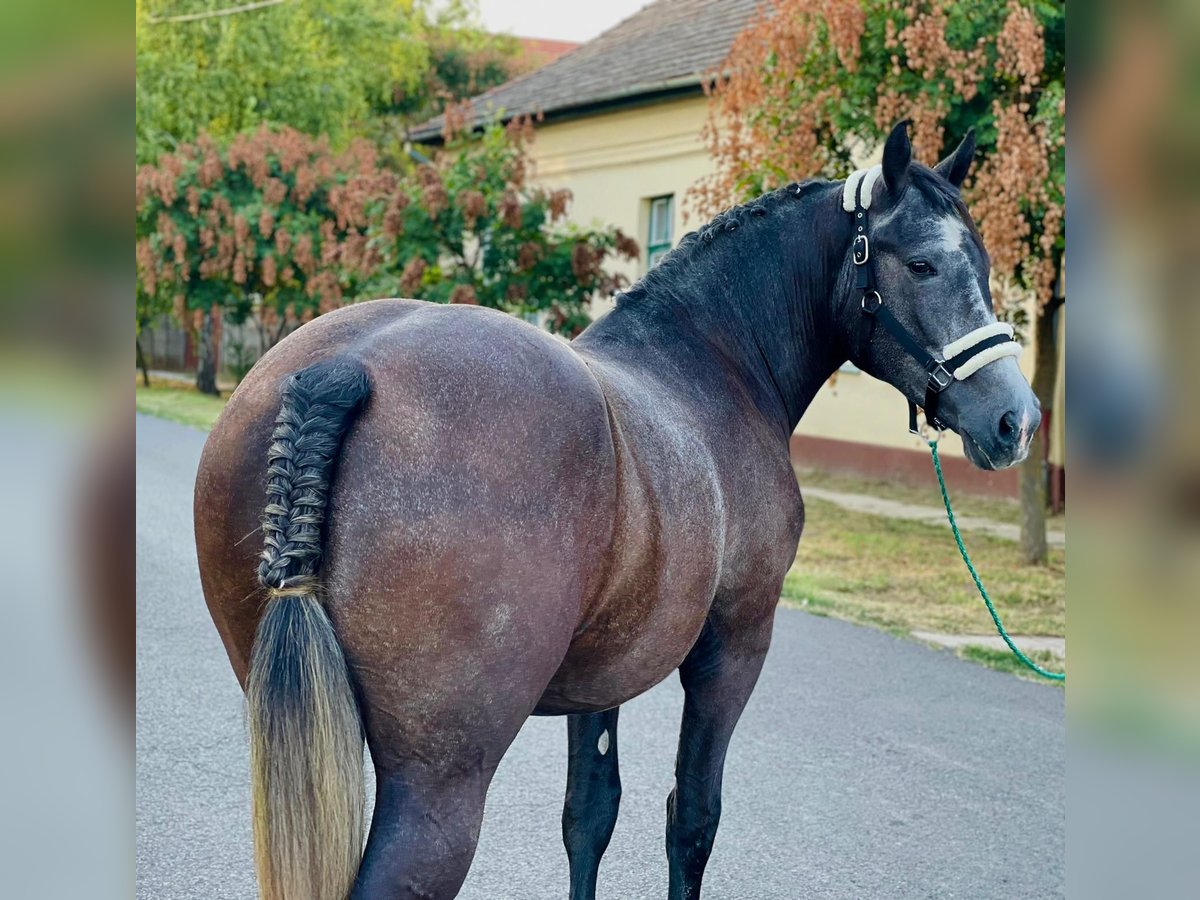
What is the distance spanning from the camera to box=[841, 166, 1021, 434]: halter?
2.65 m

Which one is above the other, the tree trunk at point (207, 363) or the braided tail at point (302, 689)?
the braided tail at point (302, 689)

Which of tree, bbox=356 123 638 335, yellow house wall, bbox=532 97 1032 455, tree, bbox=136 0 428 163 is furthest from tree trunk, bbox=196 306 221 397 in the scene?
tree, bbox=356 123 638 335

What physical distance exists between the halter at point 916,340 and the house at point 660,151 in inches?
383

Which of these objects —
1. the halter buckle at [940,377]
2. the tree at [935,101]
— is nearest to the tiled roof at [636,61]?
the tree at [935,101]

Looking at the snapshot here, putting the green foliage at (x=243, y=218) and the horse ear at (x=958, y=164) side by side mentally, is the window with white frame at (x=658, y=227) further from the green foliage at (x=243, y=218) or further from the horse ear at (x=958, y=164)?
the horse ear at (x=958, y=164)

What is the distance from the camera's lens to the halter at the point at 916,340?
2.65 meters

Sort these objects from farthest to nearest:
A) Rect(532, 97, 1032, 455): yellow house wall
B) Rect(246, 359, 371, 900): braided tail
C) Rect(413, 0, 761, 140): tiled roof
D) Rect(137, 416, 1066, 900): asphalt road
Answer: Rect(413, 0, 761, 140): tiled roof < Rect(532, 97, 1032, 455): yellow house wall < Rect(137, 416, 1066, 900): asphalt road < Rect(246, 359, 371, 900): braided tail

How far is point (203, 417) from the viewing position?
58.7 ft

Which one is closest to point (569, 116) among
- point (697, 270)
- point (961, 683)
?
point (961, 683)

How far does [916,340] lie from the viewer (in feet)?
9.16

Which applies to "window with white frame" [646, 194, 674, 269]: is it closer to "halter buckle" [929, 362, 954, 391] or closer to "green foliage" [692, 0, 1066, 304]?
"green foliage" [692, 0, 1066, 304]

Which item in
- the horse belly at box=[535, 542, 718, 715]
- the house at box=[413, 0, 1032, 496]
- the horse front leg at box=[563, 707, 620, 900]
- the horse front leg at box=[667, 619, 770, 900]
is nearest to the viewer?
the horse belly at box=[535, 542, 718, 715]
